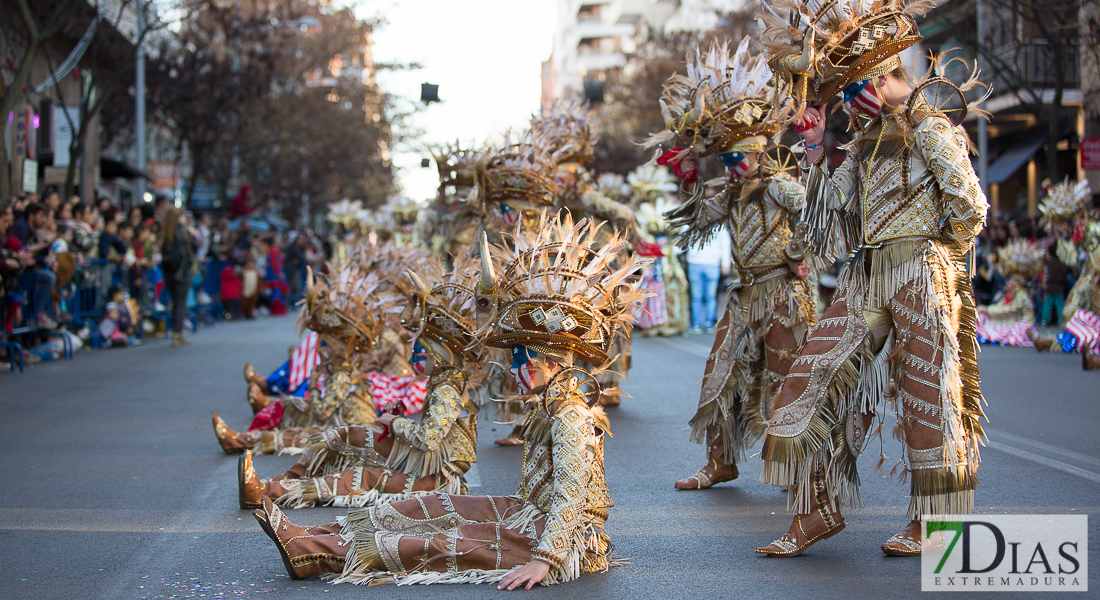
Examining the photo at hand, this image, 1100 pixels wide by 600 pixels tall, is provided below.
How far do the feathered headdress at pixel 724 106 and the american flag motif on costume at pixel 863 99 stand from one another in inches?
48.6

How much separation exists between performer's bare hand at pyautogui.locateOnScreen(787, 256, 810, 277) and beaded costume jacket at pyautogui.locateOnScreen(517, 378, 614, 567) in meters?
1.92

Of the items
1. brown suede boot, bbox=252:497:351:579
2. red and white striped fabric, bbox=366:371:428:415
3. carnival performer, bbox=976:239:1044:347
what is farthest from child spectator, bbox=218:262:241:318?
brown suede boot, bbox=252:497:351:579

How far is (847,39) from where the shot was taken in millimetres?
4602

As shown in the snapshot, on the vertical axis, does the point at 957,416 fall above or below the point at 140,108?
below

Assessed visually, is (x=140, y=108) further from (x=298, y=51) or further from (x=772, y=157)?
(x=772, y=157)

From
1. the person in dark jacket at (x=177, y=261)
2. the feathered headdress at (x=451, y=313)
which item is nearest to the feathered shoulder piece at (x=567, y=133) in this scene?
the feathered headdress at (x=451, y=313)

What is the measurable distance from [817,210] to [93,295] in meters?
13.7

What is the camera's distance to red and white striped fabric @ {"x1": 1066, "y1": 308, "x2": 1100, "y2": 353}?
1270 cm

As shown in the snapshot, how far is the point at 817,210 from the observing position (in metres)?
4.97

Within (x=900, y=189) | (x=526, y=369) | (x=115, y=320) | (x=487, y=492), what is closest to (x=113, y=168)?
(x=115, y=320)

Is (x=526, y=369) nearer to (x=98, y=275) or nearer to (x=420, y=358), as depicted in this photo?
(x=420, y=358)

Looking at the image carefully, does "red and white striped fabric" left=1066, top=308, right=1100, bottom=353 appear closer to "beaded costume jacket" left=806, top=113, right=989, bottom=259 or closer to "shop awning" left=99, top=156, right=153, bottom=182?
"beaded costume jacket" left=806, top=113, right=989, bottom=259

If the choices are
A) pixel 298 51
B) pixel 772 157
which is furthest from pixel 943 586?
pixel 298 51

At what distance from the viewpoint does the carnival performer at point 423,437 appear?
5.26m
